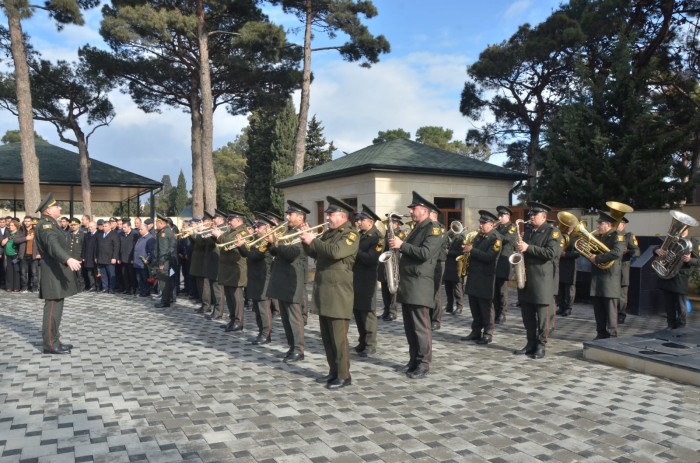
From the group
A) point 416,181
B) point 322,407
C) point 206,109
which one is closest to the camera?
point 322,407

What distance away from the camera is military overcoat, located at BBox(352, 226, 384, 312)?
6.99 metres

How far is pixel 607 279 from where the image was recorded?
7336mm

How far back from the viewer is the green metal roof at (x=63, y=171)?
2339 centimetres

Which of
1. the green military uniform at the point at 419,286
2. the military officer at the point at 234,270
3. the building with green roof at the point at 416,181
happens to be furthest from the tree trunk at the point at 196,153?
the green military uniform at the point at 419,286

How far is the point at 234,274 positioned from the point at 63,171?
21.3 metres

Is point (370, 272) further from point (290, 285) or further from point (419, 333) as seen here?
point (419, 333)

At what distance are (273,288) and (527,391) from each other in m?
3.21

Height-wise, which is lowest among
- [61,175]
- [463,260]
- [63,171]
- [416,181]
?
[463,260]

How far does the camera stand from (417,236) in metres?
6.09

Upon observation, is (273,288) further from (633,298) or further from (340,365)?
(633,298)

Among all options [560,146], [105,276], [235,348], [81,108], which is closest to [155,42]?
[81,108]

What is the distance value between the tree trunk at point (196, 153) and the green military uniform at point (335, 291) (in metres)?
20.2

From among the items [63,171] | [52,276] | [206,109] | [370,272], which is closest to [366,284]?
[370,272]

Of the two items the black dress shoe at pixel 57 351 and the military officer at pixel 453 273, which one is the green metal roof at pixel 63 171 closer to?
the military officer at pixel 453 273
